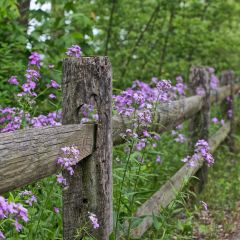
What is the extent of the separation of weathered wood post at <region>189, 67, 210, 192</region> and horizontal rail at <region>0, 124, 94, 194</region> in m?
3.35

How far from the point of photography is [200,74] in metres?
5.83

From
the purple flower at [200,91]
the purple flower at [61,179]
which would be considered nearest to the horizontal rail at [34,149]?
the purple flower at [61,179]

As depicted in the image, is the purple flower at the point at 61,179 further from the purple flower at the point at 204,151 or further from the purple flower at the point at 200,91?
the purple flower at the point at 200,91

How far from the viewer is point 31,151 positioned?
6.08 ft

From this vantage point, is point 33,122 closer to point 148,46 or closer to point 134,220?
point 134,220

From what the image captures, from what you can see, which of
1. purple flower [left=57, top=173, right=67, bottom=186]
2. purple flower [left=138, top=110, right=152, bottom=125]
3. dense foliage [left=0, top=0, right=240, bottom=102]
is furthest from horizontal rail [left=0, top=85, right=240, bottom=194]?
dense foliage [left=0, top=0, right=240, bottom=102]

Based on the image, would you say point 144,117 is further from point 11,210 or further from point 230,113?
point 230,113

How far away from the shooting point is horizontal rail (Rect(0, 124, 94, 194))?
169 centimetres

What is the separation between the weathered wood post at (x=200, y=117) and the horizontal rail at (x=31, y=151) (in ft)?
11.0

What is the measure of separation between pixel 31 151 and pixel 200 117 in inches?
158

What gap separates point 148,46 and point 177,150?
13.7ft

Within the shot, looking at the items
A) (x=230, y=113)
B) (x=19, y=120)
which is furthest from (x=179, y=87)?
(x=230, y=113)

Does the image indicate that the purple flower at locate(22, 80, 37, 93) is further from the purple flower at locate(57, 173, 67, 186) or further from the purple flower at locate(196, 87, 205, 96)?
the purple flower at locate(196, 87, 205, 96)

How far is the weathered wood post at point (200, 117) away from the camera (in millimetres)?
5496
